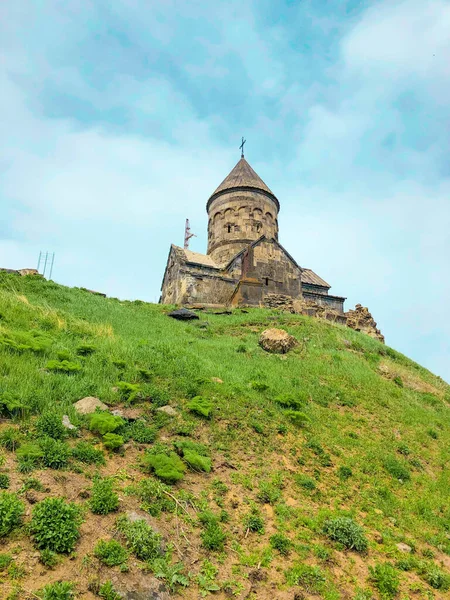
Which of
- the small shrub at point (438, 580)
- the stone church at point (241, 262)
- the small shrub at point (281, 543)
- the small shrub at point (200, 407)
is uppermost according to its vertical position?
the stone church at point (241, 262)

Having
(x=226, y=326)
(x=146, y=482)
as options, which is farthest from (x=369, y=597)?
(x=226, y=326)

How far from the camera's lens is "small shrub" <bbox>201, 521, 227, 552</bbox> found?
14.7ft

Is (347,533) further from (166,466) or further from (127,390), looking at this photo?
(127,390)

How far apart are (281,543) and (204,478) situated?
48.6 inches

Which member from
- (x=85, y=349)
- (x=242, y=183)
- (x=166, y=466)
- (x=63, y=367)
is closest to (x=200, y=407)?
(x=166, y=466)

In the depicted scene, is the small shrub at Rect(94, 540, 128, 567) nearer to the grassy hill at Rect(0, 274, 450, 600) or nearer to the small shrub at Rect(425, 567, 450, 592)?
the grassy hill at Rect(0, 274, 450, 600)

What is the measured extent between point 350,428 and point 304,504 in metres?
2.82

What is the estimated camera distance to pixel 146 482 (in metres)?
4.98

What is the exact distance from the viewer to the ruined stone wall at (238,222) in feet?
84.0

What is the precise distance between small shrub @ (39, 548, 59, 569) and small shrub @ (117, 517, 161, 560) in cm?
66

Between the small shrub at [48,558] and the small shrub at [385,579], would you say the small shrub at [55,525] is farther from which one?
the small shrub at [385,579]

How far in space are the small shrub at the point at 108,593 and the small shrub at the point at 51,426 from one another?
2.06 meters

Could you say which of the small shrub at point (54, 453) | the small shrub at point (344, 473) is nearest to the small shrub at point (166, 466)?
the small shrub at point (54, 453)

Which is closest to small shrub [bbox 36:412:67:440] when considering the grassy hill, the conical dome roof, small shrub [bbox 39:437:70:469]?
the grassy hill
